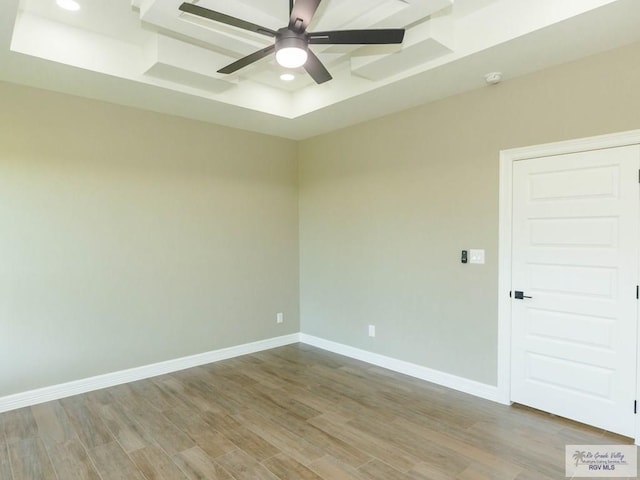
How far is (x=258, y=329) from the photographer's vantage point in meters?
4.93

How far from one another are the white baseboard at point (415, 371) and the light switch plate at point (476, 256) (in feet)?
3.58

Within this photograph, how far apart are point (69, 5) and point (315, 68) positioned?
179 cm

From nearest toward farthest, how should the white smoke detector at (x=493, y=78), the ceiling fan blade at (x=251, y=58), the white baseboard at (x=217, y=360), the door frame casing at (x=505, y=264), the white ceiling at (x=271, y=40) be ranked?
the ceiling fan blade at (x=251, y=58) < the white ceiling at (x=271, y=40) < the white smoke detector at (x=493, y=78) < the door frame casing at (x=505, y=264) < the white baseboard at (x=217, y=360)

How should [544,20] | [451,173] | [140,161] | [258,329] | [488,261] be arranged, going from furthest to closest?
1. [258,329]
2. [140,161]
3. [451,173]
4. [488,261]
5. [544,20]

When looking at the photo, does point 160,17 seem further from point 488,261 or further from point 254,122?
point 488,261

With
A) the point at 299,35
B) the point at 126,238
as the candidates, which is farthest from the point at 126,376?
the point at 299,35

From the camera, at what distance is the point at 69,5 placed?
2.75 m

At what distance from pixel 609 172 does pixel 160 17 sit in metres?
3.29

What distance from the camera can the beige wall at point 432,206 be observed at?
299 centimetres

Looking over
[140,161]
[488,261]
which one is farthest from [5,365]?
[488,261]

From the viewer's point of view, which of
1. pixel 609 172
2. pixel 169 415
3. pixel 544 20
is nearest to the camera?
pixel 544 20

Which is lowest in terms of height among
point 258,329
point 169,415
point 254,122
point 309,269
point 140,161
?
point 169,415

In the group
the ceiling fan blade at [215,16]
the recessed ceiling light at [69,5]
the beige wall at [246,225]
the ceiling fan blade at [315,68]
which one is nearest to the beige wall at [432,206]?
the beige wall at [246,225]

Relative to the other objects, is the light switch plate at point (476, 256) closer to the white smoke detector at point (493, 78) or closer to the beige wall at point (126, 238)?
the white smoke detector at point (493, 78)
